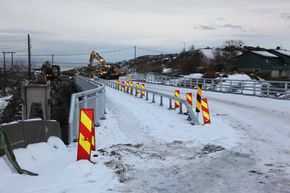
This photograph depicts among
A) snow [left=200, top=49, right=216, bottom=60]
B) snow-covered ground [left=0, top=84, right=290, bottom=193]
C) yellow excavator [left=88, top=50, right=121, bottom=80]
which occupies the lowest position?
snow-covered ground [left=0, top=84, right=290, bottom=193]

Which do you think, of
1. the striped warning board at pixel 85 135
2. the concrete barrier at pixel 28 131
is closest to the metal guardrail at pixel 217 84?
the concrete barrier at pixel 28 131

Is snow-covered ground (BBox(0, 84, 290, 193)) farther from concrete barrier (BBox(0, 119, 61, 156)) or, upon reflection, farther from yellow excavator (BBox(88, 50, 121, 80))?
yellow excavator (BBox(88, 50, 121, 80))

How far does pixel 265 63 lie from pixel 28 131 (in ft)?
260

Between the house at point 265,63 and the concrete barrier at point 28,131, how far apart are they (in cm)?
7514

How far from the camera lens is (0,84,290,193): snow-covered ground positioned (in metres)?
6.62

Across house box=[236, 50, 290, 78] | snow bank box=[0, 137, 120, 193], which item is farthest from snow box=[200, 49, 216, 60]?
snow bank box=[0, 137, 120, 193]

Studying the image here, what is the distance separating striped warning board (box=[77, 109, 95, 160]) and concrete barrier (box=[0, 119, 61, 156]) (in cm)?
125

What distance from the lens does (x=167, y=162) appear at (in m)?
8.45

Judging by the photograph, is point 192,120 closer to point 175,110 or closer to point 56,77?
point 175,110

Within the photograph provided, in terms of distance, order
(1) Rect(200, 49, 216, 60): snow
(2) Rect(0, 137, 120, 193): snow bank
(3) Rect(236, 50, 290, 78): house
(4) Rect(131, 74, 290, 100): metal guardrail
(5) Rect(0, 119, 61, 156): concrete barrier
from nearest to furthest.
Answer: (2) Rect(0, 137, 120, 193): snow bank, (5) Rect(0, 119, 61, 156): concrete barrier, (4) Rect(131, 74, 290, 100): metal guardrail, (3) Rect(236, 50, 290, 78): house, (1) Rect(200, 49, 216, 60): snow

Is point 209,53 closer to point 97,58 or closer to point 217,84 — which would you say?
point 97,58

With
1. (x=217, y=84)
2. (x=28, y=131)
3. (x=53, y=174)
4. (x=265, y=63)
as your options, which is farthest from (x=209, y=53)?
(x=53, y=174)

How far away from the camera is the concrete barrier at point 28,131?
806 cm

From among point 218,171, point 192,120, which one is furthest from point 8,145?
point 192,120
